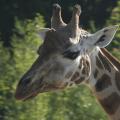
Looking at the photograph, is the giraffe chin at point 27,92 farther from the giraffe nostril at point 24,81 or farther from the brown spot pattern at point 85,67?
the brown spot pattern at point 85,67

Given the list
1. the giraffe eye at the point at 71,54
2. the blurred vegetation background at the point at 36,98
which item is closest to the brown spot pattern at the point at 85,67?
the giraffe eye at the point at 71,54

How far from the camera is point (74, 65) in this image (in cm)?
784

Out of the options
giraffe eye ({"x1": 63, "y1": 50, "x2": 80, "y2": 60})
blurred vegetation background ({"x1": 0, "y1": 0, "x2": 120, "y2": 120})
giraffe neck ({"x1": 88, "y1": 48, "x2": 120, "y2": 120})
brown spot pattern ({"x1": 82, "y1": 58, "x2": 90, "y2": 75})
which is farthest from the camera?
blurred vegetation background ({"x1": 0, "y1": 0, "x2": 120, "y2": 120})

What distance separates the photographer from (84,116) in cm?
1082

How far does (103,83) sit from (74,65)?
413 millimetres

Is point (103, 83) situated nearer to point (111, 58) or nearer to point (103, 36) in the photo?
point (111, 58)

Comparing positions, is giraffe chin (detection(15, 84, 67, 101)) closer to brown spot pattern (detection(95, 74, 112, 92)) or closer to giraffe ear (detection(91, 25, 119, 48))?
brown spot pattern (detection(95, 74, 112, 92))

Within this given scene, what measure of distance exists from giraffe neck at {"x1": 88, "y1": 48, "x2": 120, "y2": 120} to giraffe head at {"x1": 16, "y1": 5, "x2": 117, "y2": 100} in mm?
103

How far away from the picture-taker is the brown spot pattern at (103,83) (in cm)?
803

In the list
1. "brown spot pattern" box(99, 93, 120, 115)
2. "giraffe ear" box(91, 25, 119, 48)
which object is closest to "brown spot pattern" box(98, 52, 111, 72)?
"giraffe ear" box(91, 25, 119, 48)

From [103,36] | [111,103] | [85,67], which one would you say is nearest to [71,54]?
[85,67]

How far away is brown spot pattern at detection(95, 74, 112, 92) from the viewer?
8031mm

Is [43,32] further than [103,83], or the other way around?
→ [103,83]

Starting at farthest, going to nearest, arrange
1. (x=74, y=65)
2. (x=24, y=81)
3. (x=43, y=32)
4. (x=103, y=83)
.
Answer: (x=103, y=83) < (x=43, y=32) < (x=74, y=65) < (x=24, y=81)
